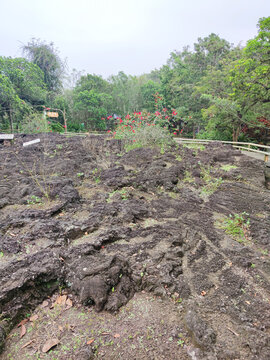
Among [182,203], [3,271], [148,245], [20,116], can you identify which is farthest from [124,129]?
[20,116]

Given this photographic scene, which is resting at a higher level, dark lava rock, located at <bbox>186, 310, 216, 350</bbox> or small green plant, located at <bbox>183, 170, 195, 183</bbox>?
small green plant, located at <bbox>183, 170, 195, 183</bbox>

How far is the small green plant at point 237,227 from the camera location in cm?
286

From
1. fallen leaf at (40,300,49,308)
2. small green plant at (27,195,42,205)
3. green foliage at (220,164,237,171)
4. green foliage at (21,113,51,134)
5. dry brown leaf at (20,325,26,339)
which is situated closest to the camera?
dry brown leaf at (20,325,26,339)

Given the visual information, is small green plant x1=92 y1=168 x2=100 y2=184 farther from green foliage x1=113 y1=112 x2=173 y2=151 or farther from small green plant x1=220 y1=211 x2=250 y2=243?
small green plant x1=220 y1=211 x2=250 y2=243

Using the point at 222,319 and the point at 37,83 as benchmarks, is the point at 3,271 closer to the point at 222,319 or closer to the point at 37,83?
the point at 222,319

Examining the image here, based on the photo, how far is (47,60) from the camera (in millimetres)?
17516

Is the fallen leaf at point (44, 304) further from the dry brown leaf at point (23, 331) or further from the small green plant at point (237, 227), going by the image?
the small green plant at point (237, 227)

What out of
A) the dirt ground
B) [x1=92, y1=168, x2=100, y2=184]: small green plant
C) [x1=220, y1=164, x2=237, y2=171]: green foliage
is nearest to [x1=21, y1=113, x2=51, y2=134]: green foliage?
[x1=92, y1=168, x2=100, y2=184]: small green plant

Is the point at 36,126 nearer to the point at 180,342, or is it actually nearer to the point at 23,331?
the point at 23,331

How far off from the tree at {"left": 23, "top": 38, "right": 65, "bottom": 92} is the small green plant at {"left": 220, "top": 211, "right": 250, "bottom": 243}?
777 inches

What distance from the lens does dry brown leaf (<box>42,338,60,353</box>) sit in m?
1.48

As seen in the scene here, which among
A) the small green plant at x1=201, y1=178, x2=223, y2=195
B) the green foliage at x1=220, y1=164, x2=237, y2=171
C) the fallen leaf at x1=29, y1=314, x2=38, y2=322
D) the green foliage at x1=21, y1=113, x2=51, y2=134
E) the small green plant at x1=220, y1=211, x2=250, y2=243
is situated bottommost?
the fallen leaf at x1=29, y1=314, x2=38, y2=322

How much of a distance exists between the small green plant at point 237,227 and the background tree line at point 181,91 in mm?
5430

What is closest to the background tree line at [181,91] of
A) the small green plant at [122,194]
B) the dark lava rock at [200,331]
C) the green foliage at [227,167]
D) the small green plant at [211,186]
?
the green foliage at [227,167]
